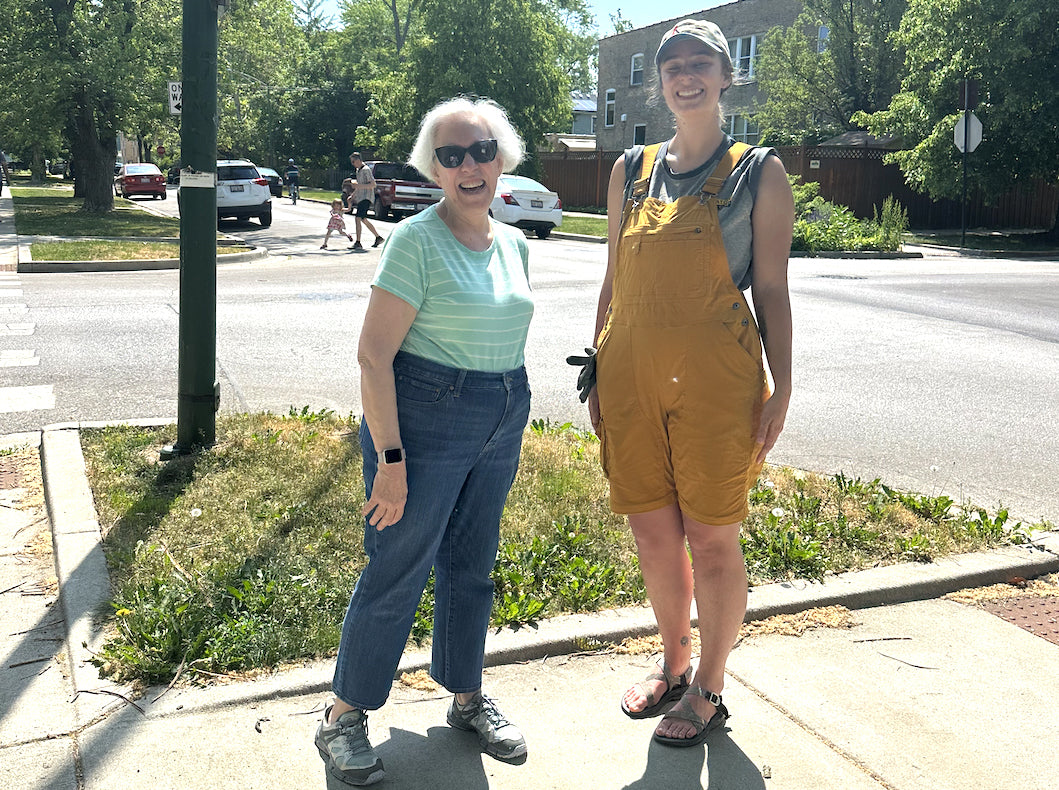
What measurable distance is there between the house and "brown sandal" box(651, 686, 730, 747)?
31.3m

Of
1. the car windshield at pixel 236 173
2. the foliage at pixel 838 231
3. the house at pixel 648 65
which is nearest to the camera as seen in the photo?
the foliage at pixel 838 231

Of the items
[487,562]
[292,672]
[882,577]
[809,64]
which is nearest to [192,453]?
[292,672]

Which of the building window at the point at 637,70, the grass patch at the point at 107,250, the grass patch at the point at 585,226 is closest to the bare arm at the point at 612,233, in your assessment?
the grass patch at the point at 107,250

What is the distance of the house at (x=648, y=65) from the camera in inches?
1503

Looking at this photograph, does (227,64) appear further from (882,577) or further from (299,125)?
(299,125)

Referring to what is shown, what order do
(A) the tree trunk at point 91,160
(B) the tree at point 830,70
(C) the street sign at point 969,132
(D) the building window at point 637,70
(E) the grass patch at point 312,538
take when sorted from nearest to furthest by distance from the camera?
(E) the grass patch at point 312,538 < (C) the street sign at point 969,132 < (A) the tree trunk at point 91,160 < (B) the tree at point 830,70 < (D) the building window at point 637,70

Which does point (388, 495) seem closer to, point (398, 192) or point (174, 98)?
point (174, 98)

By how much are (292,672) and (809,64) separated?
3432cm

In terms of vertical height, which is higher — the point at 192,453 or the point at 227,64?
the point at 227,64

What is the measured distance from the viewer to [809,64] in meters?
34.0

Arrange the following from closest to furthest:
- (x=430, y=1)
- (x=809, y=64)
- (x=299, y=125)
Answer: (x=809, y=64), (x=430, y=1), (x=299, y=125)

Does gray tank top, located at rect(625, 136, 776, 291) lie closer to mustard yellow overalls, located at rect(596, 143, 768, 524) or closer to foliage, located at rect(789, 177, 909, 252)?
mustard yellow overalls, located at rect(596, 143, 768, 524)

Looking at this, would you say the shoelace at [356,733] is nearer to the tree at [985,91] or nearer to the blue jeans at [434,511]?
the blue jeans at [434,511]

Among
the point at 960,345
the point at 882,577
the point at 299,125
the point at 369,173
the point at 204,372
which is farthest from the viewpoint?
the point at 299,125
